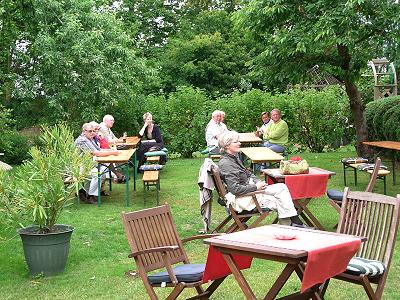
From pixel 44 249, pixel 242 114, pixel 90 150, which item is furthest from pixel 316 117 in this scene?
pixel 44 249

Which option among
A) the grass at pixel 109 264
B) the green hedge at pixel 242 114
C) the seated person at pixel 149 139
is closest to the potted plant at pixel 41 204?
the grass at pixel 109 264

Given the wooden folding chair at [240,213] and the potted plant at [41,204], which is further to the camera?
the wooden folding chair at [240,213]

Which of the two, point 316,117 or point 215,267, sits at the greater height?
point 316,117

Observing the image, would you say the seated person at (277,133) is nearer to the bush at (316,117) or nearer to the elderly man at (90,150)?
the elderly man at (90,150)

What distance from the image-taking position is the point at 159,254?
16.4ft

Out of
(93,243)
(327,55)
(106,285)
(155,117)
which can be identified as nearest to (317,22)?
(327,55)

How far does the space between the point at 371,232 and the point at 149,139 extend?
30.1 ft

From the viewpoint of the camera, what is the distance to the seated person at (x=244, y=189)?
7090mm

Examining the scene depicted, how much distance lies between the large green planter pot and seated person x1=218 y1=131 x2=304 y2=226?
1908mm

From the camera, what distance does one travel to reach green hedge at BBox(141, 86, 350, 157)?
1872 centimetres

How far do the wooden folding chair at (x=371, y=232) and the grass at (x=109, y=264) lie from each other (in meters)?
0.74

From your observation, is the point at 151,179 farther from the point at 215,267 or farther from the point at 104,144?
the point at 215,267

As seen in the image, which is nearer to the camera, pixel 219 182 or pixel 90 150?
pixel 219 182

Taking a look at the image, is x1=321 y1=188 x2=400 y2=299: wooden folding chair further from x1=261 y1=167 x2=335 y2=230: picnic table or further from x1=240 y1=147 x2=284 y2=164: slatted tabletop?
x1=240 y1=147 x2=284 y2=164: slatted tabletop
